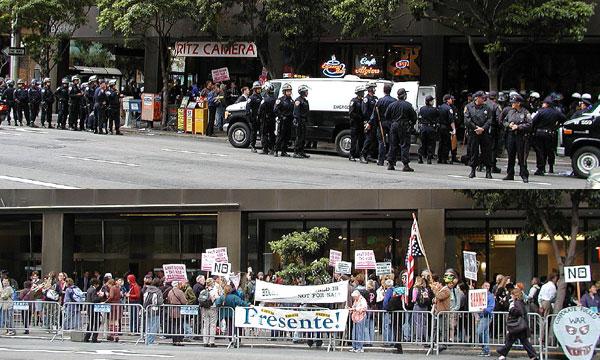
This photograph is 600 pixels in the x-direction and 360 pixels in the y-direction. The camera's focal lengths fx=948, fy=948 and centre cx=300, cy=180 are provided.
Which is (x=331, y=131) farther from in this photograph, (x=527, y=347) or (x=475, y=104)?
(x=527, y=347)

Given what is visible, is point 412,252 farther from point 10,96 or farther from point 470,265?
point 10,96

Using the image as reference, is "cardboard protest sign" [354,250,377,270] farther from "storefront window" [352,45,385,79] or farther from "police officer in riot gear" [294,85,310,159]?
"storefront window" [352,45,385,79]

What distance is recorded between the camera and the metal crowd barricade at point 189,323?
726 inches

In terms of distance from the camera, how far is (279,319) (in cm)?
1831

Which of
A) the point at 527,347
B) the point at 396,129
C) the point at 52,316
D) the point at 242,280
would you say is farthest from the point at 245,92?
the point at 527,347

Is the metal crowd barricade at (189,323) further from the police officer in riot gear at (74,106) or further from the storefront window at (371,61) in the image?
the storefront window at (371,61)

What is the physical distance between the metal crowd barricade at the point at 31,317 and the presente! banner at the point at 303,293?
166 inches

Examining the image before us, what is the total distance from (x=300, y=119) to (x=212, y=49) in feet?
42.2

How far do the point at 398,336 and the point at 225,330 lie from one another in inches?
135

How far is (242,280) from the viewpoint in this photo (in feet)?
81.0

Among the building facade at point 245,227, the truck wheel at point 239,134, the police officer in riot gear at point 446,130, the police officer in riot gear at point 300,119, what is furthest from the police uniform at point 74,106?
the police officer in riot gear at point 446,130

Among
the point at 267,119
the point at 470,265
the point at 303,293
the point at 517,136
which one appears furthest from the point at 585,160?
the point at 267,119

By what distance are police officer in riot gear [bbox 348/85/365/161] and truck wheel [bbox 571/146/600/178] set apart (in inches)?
202

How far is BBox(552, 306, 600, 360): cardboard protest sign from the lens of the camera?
15.3m
